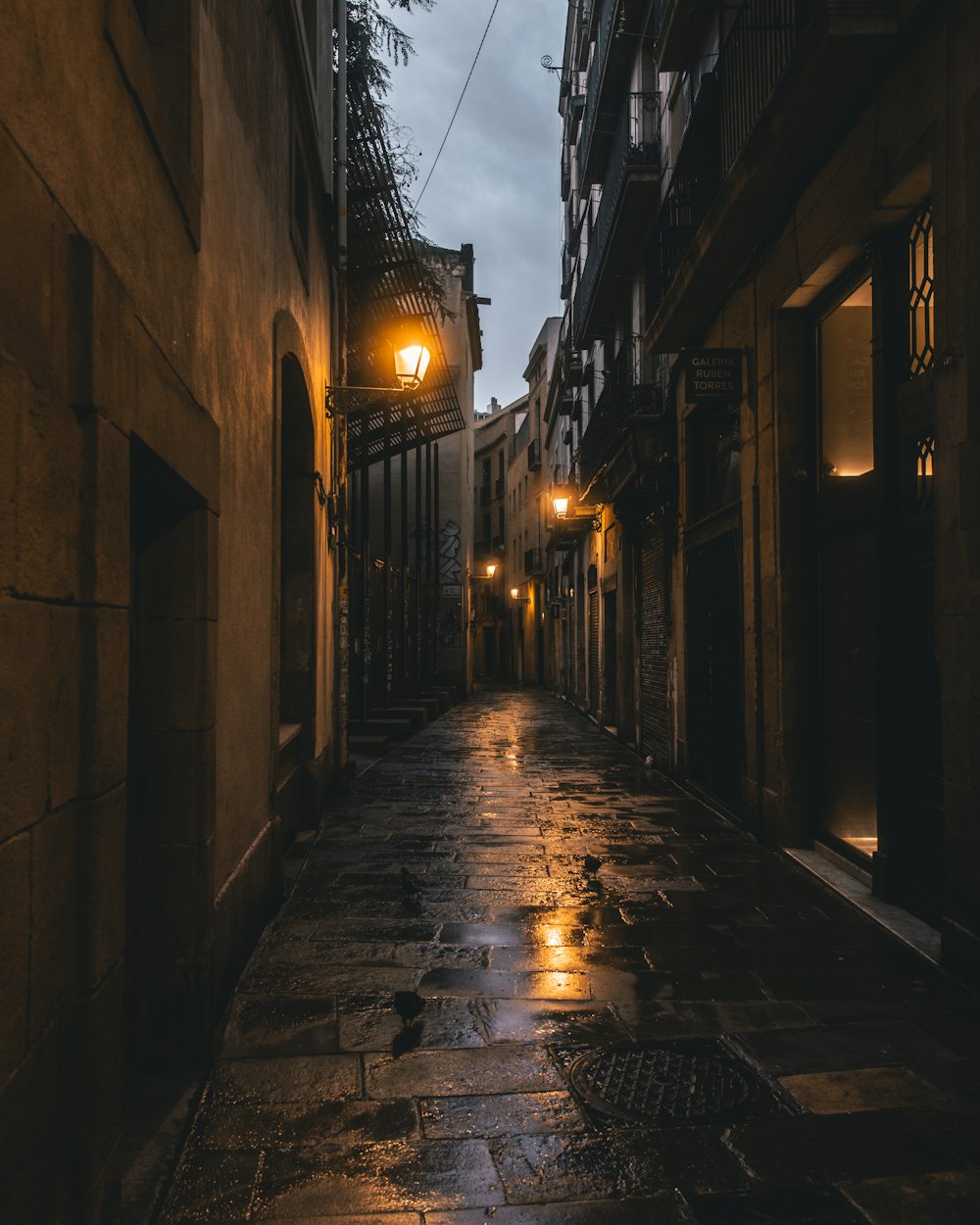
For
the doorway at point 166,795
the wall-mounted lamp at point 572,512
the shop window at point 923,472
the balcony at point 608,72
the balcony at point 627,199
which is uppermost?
the balcony at point 608,72

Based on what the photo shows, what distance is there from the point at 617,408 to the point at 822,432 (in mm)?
7415

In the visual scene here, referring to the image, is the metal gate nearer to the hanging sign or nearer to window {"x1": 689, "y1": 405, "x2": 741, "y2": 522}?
window {"x1": 689, "y1": 405, "x2": 741, "y2": 522}

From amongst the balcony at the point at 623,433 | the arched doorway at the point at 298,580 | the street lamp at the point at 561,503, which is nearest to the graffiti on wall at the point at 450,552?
the street lamp at the point at 561,503

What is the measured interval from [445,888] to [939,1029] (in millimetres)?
3175

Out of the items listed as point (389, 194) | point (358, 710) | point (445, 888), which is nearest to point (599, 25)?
point (389, 194)

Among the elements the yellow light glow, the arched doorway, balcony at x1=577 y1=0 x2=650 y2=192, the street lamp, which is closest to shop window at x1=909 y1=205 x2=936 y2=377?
the arched doorway

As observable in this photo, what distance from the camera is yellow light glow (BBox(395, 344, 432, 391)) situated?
9.91m

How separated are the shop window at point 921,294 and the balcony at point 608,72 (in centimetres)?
1057

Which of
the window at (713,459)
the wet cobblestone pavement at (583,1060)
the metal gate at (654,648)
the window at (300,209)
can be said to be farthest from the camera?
the metal gate at (654,648)

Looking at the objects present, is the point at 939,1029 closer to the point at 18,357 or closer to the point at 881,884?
the point at 881,884

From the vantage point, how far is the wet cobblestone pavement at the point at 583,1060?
8.87ft

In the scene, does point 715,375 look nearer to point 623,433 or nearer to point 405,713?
point 623,433

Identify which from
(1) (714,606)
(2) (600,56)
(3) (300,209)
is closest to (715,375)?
(1) (714,606)

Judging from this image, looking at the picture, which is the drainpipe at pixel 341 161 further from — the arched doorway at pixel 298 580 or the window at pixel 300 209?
the arched doorway at pixel 298 580
